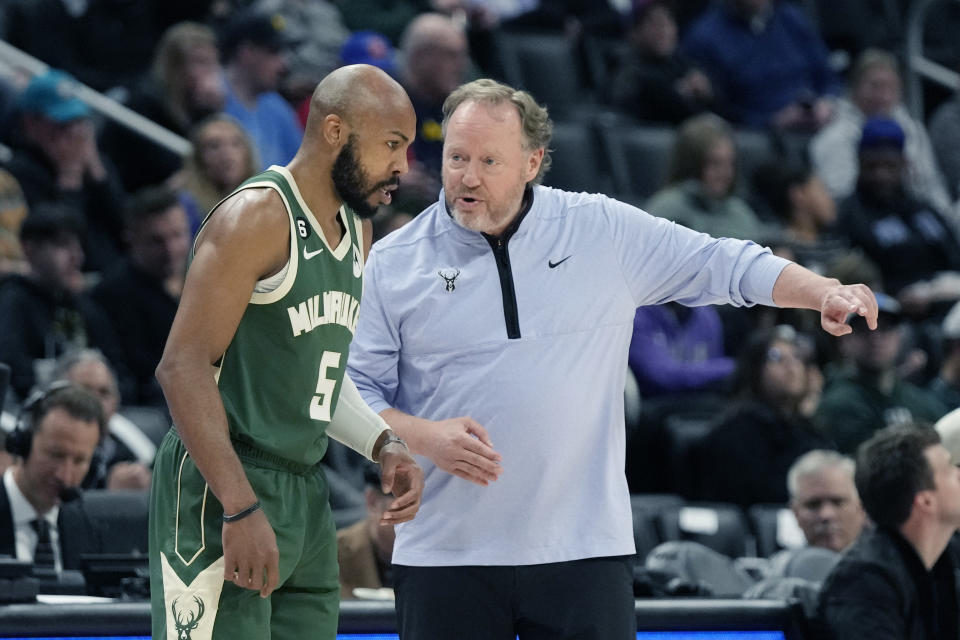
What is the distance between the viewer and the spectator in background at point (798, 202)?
10000mm

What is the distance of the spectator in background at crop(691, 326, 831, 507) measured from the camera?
7531 millimetres

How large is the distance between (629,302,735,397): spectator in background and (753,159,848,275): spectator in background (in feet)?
5.44

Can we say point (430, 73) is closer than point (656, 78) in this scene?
Yes

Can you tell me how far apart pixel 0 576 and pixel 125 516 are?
1.24 metres

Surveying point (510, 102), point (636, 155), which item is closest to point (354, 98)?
point (510, 102)

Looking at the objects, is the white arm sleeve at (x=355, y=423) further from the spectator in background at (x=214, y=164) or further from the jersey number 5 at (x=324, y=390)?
the spectator in background at (x=214, y=164)

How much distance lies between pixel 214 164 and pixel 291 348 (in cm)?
486

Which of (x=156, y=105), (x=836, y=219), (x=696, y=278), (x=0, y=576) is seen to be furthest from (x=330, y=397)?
(x=836, y=219)

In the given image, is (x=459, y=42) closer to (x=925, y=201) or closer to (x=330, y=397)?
(x=925, y=201)

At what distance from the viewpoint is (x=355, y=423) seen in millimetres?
3451

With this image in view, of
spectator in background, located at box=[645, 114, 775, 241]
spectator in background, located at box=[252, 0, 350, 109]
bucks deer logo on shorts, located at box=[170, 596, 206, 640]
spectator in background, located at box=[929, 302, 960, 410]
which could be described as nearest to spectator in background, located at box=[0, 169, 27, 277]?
spectator in background, located at box=[252, 0, 350, 109]

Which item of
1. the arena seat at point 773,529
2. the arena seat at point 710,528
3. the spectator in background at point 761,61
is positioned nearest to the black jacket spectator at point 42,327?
the arena seat at point 710,528

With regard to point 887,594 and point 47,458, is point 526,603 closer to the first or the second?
point 887,594

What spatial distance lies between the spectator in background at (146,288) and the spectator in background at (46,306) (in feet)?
0.43
